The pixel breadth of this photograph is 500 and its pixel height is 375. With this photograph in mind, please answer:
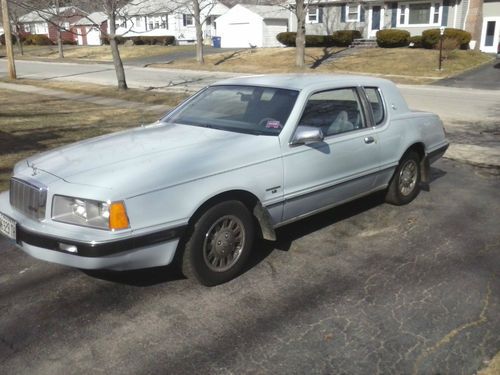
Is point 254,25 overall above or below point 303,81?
above

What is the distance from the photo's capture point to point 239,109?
4859 mm

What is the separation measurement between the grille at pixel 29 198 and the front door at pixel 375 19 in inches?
1401

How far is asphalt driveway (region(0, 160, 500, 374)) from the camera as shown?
→ 314 centimetres

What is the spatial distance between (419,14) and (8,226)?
35.5 metres

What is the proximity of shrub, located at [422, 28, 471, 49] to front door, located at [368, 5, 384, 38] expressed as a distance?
21.9ft

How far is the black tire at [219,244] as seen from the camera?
3.84m

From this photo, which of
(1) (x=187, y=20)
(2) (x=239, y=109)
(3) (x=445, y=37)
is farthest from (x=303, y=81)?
(1) (x=187, y=20)

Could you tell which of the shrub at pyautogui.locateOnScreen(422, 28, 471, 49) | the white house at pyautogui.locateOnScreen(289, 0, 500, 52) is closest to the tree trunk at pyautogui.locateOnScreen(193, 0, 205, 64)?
the white house at pyautogui.locateOnScreen(289, 0, 500, 52)

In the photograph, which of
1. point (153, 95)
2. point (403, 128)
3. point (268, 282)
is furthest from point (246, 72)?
point (268, 282)

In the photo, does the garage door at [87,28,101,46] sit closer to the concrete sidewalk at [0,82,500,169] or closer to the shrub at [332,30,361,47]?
the shrub at [332,30,361,47]

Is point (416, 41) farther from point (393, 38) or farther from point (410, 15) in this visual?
point (410, 15)

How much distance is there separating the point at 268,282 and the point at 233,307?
0.48m

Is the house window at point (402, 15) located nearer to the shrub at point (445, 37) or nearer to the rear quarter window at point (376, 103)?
the shrub at point (445, 37)

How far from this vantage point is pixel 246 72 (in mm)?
28562
